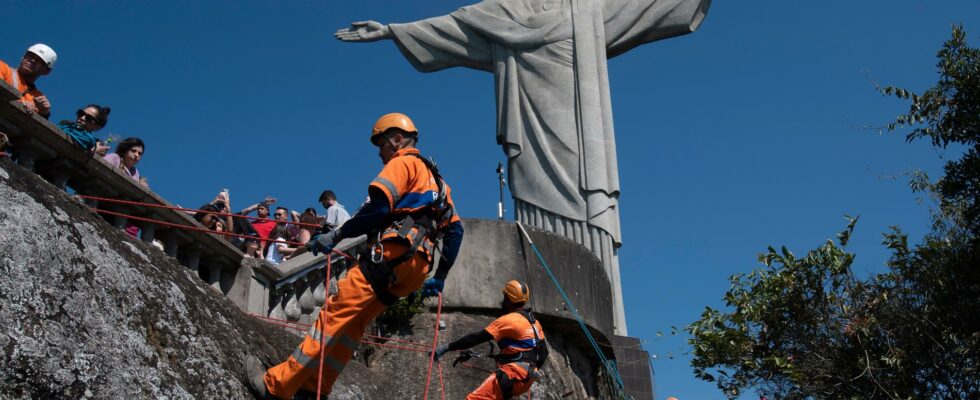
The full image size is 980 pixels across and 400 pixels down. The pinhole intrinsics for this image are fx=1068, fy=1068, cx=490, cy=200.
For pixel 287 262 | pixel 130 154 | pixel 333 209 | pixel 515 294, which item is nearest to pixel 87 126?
pixel 130 154

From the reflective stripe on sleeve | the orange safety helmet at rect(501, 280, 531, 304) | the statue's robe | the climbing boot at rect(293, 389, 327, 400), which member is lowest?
the climbing boot at rect(293, 389, 327, 400)

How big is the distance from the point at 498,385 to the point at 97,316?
10.1 ft

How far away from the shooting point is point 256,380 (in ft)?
17.7

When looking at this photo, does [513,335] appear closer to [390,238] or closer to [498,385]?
[498,385]

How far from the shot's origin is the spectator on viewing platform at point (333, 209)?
10.7 metres

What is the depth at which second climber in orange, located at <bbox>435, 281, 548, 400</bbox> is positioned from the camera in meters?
7.15

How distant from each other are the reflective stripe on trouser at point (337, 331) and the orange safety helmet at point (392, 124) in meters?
0.77

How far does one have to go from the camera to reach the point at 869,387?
1061 cm

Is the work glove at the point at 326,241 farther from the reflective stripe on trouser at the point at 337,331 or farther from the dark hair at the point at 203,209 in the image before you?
the dark hair at the point at 203,209

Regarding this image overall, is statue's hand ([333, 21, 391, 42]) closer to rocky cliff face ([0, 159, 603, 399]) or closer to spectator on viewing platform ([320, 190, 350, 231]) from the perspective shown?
spectator on viewing platform ([320, 190, 350, 231])

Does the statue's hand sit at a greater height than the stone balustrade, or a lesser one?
greater

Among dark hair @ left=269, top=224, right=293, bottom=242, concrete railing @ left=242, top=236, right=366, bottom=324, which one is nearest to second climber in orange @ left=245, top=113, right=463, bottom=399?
concrete railing @ left=242, top=236, right=366, bottom=324

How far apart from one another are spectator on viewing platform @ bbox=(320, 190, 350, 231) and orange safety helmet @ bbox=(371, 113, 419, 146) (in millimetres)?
4588

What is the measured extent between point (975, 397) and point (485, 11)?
11.0m
